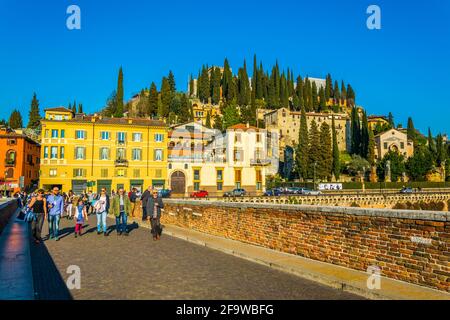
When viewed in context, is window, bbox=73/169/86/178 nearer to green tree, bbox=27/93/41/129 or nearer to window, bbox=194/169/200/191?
window, bbox=194/169/200/191

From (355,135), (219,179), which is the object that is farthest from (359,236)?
(355,135)

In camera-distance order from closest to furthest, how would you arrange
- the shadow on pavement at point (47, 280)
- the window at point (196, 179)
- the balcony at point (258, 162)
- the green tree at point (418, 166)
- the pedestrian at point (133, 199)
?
the shadow on pavement at point (47, 280)
the pedestrian at point (133, 199)
the window at point (196, 179)
the balcony at point (258, 162)
the green tree at point (418, 166)

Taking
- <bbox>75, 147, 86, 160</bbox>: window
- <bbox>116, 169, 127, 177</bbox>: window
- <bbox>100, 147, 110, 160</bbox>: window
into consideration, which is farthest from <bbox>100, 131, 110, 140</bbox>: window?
<bbox>116, 169, 127, 177</bbox>: window

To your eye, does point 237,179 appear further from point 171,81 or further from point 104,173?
point 171,81

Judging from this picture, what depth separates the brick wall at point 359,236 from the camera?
6.55 meters

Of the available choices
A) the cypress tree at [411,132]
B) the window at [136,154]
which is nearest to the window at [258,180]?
the window at [136,154]

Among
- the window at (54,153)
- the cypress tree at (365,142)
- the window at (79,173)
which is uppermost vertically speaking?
the cypress tree at (365,142)

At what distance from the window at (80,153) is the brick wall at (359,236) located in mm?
42075

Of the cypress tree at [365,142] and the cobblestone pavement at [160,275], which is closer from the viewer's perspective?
the cobblestone pavement at [160,275]

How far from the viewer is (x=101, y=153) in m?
51.2

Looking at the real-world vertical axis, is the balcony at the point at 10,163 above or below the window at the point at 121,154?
below

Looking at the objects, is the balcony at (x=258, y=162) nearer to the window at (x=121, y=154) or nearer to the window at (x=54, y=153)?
the window at (x=121, y=154)
